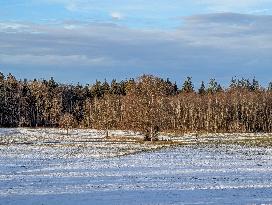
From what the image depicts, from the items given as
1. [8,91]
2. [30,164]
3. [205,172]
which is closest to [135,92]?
[30,164]

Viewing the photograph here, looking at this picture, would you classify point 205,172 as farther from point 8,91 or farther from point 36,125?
point 8,91

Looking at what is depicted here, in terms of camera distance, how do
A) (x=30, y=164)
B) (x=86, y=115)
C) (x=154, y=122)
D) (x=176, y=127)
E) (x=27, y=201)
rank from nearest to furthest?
(x=27, y=201)
(x=30, y=164)
(x=154, y=122)
(x=176, y=127)
(x=86, y=115)

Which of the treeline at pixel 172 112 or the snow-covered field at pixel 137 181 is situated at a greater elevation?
the treeline at pixel 172 112

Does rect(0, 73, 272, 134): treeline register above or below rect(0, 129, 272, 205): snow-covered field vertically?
above

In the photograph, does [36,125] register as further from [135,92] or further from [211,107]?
[135,92]

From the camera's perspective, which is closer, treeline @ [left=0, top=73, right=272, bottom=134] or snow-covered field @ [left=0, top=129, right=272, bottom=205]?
snow-covered field @ [left=0, top=129, right=272, bottom=205]

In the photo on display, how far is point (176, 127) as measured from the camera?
Answer: 16400cm

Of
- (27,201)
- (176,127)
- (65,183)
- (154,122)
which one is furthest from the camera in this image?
(176,127)

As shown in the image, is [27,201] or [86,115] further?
[86,115]

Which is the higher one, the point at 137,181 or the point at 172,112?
the point at 172,112

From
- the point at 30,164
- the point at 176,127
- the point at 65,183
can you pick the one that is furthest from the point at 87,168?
the point at 176,127

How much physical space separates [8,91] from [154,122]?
374ft

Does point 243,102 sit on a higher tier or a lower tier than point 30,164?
higher

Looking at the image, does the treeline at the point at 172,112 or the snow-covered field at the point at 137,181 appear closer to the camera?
the snow-covered field at the point at 137,181
